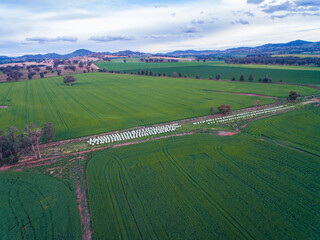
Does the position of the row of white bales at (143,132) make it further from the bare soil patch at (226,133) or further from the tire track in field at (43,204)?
the tire track in field at (43,204)

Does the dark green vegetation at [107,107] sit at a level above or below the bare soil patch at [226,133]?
above

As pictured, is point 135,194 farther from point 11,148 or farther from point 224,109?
point 224,109

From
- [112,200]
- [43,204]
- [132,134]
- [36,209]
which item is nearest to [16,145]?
[43,204]

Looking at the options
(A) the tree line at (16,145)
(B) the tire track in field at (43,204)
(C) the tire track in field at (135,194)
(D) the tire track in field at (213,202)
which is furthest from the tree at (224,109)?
(B) the tire track in field at (43,204)

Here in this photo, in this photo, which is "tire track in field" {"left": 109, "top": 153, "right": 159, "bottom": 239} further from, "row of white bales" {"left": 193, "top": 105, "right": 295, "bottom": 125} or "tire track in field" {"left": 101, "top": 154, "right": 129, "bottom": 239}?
"row of white bales" {"left": 193, "top": 105, "right": 295, "bottom": 125}

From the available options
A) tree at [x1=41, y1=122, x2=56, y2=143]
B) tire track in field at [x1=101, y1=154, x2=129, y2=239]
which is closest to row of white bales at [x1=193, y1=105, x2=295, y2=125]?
tire track in field at [x1=101, y1=154, x2=129, y2=239]

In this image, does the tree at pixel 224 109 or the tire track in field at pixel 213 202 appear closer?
the tire track in field at pixel 213 202

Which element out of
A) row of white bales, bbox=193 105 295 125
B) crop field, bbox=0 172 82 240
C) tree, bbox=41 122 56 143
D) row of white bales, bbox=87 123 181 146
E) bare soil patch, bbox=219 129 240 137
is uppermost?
A: tree, bbox=41 122 56 143
